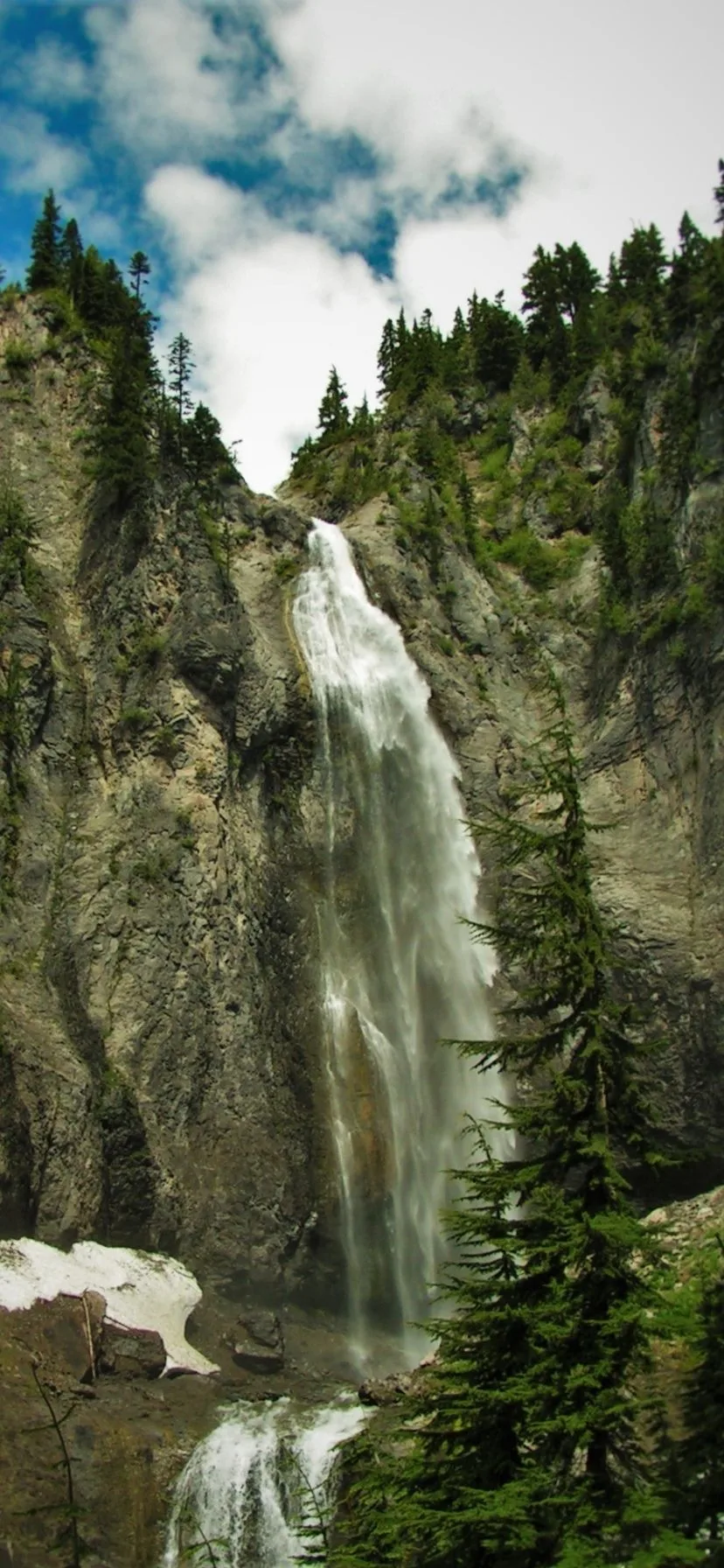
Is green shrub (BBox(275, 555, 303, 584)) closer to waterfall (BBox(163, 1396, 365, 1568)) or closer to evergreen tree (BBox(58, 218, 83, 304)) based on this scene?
evergreen tree (BBox(58, 218, 83, 304))

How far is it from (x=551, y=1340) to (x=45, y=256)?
4393 cm

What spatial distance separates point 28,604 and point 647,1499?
28.4 m

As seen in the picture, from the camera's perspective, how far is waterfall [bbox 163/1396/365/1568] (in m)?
21.3

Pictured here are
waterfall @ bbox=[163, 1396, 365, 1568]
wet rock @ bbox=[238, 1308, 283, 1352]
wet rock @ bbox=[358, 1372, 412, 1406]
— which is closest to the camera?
waterfall @ bbox=[163, 1396, 365, 1568]

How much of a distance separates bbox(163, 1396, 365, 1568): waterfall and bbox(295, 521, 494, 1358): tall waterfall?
596 cm

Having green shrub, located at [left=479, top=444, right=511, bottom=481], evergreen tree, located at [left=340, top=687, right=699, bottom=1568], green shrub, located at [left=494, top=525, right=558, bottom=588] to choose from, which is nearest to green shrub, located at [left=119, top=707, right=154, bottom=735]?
green shrub, located at [left=494, top=525, right=558, bottom=588]

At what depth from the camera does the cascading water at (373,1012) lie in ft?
71.8

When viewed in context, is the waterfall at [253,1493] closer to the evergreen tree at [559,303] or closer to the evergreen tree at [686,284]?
the evergreen tree at [686,284]

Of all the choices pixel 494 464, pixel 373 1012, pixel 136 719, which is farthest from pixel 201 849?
pixel 494 464

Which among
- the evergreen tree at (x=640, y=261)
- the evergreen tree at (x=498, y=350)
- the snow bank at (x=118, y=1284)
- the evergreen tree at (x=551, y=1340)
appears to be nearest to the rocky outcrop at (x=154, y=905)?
the snow bank at (x=118, y=1284)

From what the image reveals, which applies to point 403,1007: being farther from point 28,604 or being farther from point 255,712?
point 28,604

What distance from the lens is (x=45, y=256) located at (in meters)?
45.8

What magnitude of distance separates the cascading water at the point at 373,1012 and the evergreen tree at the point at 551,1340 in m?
7.83

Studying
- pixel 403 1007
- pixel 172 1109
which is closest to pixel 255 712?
pixel 403 1007
